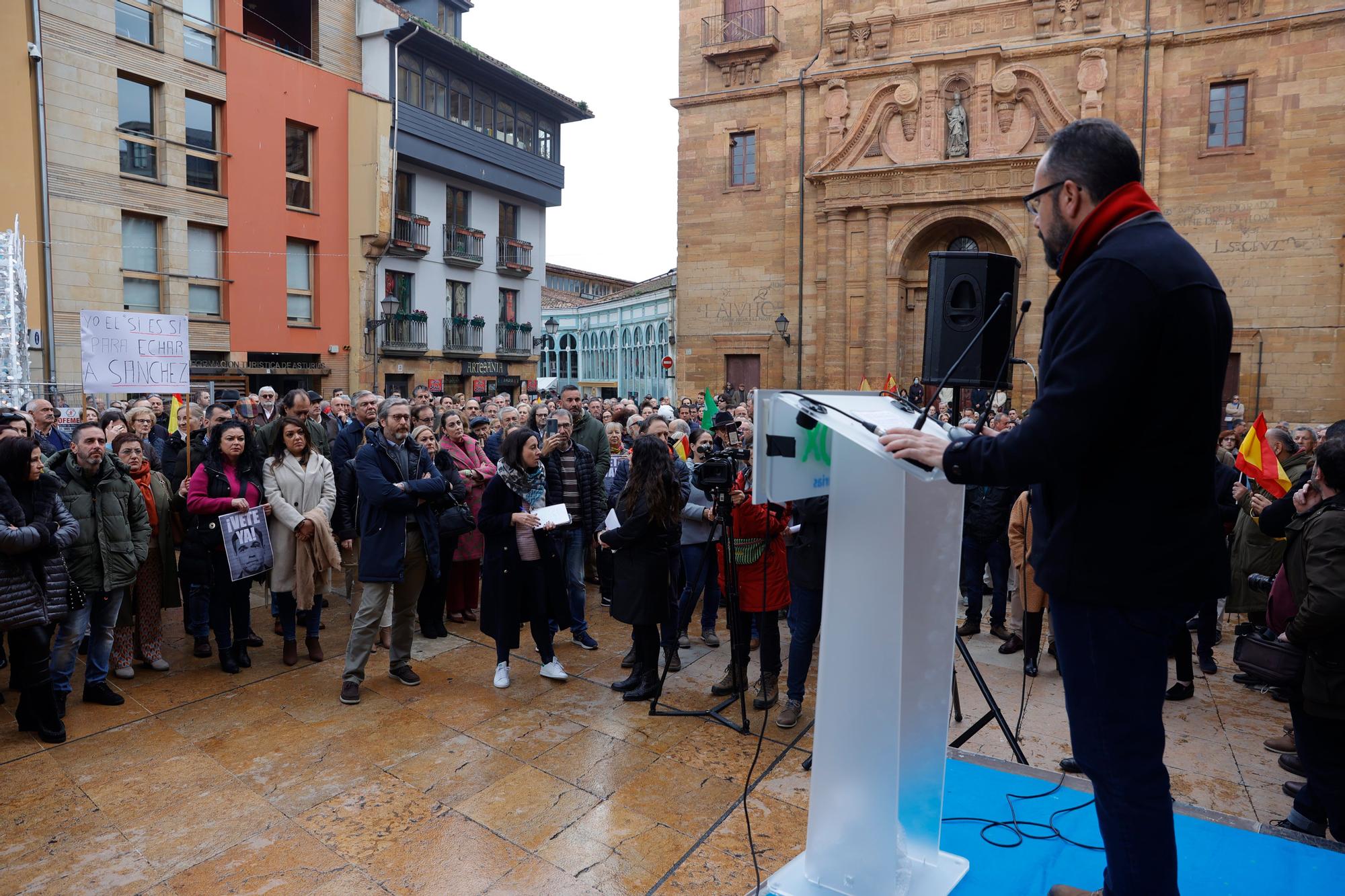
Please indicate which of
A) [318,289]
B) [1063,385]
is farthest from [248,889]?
[318,289]

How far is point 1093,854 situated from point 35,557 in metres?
5.44

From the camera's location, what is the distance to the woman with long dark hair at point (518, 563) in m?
5.82

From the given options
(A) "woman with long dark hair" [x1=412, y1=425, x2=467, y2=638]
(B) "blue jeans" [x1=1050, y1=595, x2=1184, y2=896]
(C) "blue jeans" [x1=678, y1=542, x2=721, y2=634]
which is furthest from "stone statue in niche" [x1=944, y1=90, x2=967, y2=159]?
(B) "blue jeans" [x1=1050, y1=595, x2=1184, y2=896]

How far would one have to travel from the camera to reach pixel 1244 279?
751 inches

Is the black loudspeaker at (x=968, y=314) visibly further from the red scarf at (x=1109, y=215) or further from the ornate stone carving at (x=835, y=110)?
the ornate stone carving at (x=835, y=110)

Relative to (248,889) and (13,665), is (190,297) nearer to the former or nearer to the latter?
(13,665)

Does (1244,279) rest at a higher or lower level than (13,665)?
higher

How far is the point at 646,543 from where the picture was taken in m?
5.61

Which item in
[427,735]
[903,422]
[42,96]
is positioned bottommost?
[427,735]

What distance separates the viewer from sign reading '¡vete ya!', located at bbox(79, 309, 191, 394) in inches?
307

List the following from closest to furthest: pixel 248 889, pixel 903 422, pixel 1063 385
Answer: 1. pixel 1063 385
2. pixel 903 422
3. pixel 248 889

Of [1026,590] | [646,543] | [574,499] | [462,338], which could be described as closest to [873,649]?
[646,543]

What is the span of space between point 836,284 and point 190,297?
52.8 feet

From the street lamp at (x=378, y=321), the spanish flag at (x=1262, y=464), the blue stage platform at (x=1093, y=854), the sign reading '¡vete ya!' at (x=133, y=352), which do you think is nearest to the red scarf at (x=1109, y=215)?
the blue stage platform at (x=1093, y=854)
